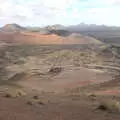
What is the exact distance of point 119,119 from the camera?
44.3ft

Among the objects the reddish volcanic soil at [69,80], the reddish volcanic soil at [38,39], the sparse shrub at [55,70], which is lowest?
the reddish volcanic soil at [69,80]

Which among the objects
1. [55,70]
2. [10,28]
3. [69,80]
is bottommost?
[69,80]

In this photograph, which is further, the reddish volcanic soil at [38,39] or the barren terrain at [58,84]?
the reddish volcanic soil at [38,39]

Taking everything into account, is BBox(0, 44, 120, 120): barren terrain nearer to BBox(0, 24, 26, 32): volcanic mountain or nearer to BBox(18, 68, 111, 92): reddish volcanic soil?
BBox(18, 68, 111, 92): reddish volcanic soil

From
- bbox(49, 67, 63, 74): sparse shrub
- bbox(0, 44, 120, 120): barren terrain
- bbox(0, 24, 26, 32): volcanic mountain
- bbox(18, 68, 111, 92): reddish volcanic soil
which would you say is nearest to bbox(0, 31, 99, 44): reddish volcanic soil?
bbox(0, 44, 120, 120): barren terrain

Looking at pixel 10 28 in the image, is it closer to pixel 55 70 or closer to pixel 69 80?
pixel 55 70

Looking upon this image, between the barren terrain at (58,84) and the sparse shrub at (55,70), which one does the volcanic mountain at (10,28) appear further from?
the sparse shrub at (55,70)

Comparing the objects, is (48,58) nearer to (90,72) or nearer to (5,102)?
(90,72)

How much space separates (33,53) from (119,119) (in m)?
59.7

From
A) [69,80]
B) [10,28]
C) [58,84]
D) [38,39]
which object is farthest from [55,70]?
[10,28]

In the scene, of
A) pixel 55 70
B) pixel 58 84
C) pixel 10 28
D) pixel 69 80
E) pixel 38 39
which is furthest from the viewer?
pixel 10 28

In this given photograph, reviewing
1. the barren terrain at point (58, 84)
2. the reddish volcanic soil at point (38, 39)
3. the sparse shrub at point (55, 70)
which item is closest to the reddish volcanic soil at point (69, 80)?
the barren terrain at point (58, 84)

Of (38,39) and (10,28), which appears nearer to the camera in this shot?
(38,39)

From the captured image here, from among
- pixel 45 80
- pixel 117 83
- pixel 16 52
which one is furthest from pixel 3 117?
pixel 16 52
